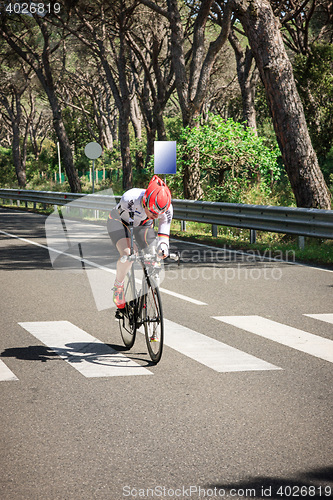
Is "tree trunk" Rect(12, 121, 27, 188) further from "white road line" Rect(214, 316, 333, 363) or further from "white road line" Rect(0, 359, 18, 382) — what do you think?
"white road line" Rect(0, 359, 18, 382)

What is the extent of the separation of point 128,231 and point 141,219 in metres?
0.25

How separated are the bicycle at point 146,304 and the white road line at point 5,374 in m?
1.24

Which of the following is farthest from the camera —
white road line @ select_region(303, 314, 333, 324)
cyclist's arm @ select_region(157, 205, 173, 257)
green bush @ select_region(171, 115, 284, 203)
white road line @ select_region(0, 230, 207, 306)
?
green bush @ select_region(171, 115, 284, 203)

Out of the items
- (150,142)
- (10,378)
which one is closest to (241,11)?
(10,378)

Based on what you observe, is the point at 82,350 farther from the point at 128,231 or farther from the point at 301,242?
the point at 301,242

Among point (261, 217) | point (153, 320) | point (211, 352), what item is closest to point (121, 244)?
point (153, 320)

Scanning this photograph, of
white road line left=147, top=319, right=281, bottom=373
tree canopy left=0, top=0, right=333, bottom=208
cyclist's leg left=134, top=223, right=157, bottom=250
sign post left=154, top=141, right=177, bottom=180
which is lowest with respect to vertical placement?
white road line left=147, top=319, right=281, bottom=373

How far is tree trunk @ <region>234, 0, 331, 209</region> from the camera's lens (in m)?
15.2

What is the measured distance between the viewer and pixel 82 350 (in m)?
6.56

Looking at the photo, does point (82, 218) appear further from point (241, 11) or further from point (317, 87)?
point (317, 87)

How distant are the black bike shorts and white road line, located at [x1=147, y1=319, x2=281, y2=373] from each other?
3.79 ft

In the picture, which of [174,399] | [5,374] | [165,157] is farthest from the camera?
[165,157]

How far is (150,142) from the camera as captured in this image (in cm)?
3750

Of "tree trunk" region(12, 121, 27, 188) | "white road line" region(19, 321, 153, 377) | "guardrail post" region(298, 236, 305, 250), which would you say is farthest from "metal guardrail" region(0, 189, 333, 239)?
"tree trunk" region(12, 121, 27, 188)
